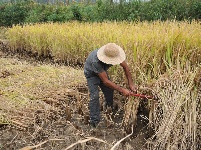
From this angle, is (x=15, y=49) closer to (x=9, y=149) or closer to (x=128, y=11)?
(x=128, y=11)

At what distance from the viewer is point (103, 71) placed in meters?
3.29

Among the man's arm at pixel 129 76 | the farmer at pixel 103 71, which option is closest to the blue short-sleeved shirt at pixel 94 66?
the farmer at pixel 103 71

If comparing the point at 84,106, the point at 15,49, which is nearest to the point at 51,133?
the point at 84,106

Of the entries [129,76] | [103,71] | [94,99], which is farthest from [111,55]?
[94,99]

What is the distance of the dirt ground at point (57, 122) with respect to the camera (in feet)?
10.6

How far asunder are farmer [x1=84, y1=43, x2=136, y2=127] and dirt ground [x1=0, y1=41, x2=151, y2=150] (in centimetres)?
17

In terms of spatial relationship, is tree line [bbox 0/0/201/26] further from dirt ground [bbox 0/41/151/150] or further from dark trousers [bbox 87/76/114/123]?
dark trousers [bbox 87/76/114/123]

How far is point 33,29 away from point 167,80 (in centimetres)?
615

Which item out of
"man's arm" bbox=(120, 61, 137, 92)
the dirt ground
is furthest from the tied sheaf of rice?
the dirt ground

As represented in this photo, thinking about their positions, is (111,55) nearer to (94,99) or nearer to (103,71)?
(103,71)

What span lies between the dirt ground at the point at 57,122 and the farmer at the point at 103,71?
0.55 ft

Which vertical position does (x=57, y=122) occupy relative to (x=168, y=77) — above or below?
below

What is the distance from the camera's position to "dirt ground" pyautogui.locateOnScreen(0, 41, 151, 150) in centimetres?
322

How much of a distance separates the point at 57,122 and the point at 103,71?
2.98ft
